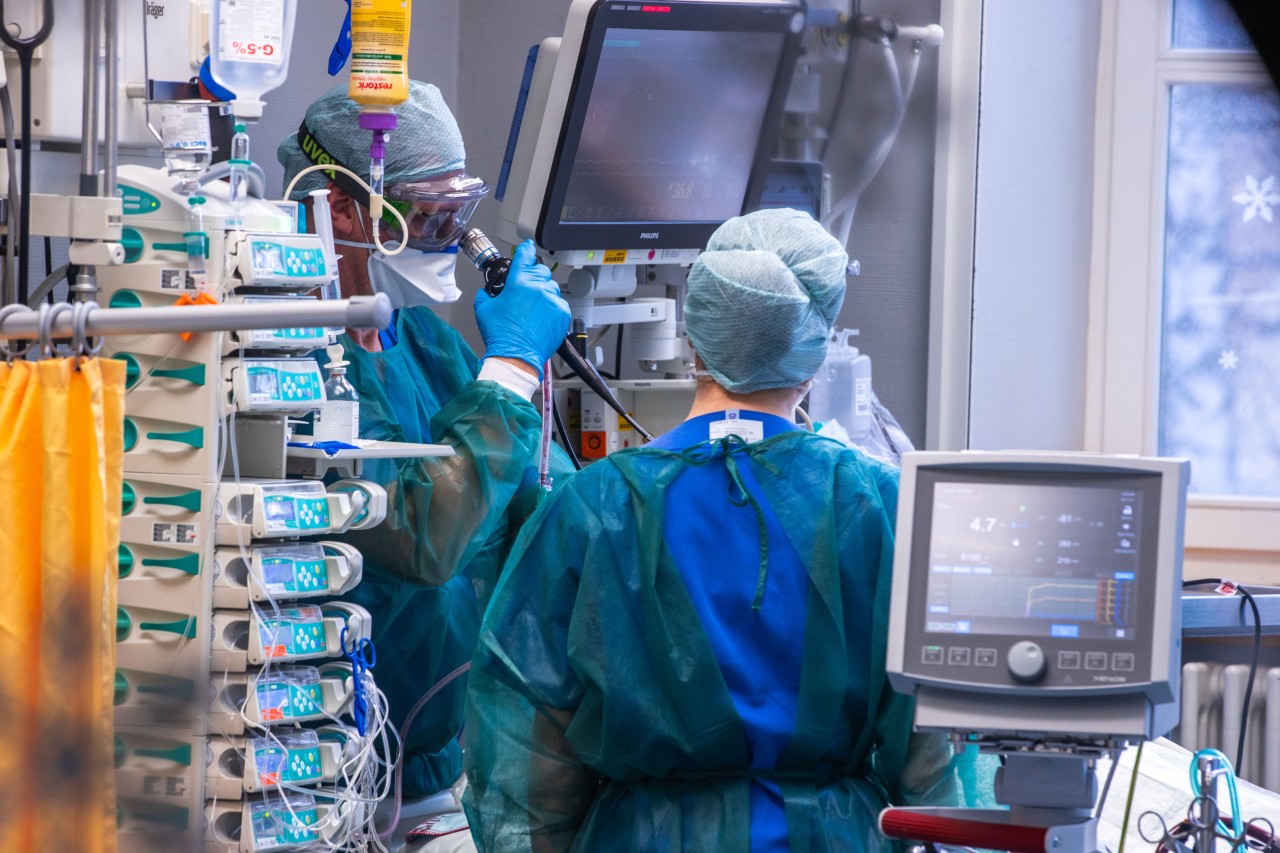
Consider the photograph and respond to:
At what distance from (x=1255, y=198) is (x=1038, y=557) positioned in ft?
7.74

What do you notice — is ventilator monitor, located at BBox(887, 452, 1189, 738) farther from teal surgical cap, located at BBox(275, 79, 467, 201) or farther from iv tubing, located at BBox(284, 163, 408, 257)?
teal surgical cap, located at BBox(275, 79, 467, 201)

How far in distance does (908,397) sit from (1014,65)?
2.70 ft

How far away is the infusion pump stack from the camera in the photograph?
129 centimetres

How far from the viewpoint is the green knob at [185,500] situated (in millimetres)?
1730

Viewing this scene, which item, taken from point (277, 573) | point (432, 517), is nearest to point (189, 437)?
point (277, 573)

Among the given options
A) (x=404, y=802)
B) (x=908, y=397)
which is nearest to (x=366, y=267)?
(x=404, y=802)

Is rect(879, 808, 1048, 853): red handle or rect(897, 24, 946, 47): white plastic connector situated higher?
rect(897, 24, 946, 47): white plastic connector

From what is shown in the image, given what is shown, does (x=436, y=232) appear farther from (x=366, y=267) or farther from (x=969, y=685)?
(x=969, y=685)

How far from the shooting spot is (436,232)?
7.60 feet

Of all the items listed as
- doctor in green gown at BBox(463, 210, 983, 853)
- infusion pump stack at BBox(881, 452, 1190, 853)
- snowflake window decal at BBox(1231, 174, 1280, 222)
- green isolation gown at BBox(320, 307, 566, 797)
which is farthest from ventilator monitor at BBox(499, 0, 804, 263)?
infusion pump stack at BBox(881, 452, 1190, 853)

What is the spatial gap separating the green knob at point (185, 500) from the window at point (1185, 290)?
235cm

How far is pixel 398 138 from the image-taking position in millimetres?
2254

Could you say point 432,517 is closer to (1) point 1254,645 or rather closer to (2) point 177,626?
(2) point 177,626

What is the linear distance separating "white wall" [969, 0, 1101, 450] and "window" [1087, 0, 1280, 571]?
0.06 m
